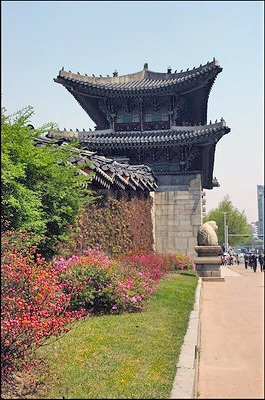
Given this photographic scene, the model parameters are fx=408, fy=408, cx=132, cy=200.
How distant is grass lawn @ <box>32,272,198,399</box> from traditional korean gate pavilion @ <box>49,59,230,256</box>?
49.6 ft

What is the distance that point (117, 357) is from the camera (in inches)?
228

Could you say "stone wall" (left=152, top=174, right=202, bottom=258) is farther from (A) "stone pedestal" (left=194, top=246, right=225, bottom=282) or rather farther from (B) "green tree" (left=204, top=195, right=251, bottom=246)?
(B) "green tree" (left=204, top=195, right=251, bottom=246)

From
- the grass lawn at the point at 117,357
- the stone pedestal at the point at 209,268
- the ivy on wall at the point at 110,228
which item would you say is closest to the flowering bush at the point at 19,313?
the grass lawn at the point at 117,357

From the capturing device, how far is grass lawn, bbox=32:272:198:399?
459cm

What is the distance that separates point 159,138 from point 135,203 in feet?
22.1

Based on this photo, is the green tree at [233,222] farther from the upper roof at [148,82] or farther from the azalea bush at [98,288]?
the azalea bush at [98,288]

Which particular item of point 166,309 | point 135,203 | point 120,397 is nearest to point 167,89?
point 135,203

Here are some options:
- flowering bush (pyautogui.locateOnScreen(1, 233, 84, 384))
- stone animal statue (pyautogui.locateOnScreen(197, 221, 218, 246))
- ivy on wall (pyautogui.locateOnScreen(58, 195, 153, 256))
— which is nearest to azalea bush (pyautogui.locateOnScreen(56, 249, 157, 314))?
ivy on wall (pyautogui.locateOnScreen(58, 195, 153, 256))

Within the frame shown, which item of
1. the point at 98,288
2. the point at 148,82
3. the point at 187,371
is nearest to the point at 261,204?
the point at 148,82

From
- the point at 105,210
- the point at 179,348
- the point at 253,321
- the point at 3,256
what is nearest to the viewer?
the point at 3,256

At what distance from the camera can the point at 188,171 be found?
24.3m

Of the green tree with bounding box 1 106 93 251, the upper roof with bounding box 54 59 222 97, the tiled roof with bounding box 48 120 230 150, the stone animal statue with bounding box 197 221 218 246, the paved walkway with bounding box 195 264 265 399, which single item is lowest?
the paved walkway with bounding box 195 264 265 399

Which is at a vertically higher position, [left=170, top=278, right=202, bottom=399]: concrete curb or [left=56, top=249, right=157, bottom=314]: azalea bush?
[left=56, top=249, right=157, bottom=314]: azalea bush

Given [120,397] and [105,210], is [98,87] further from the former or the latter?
[120,397]
